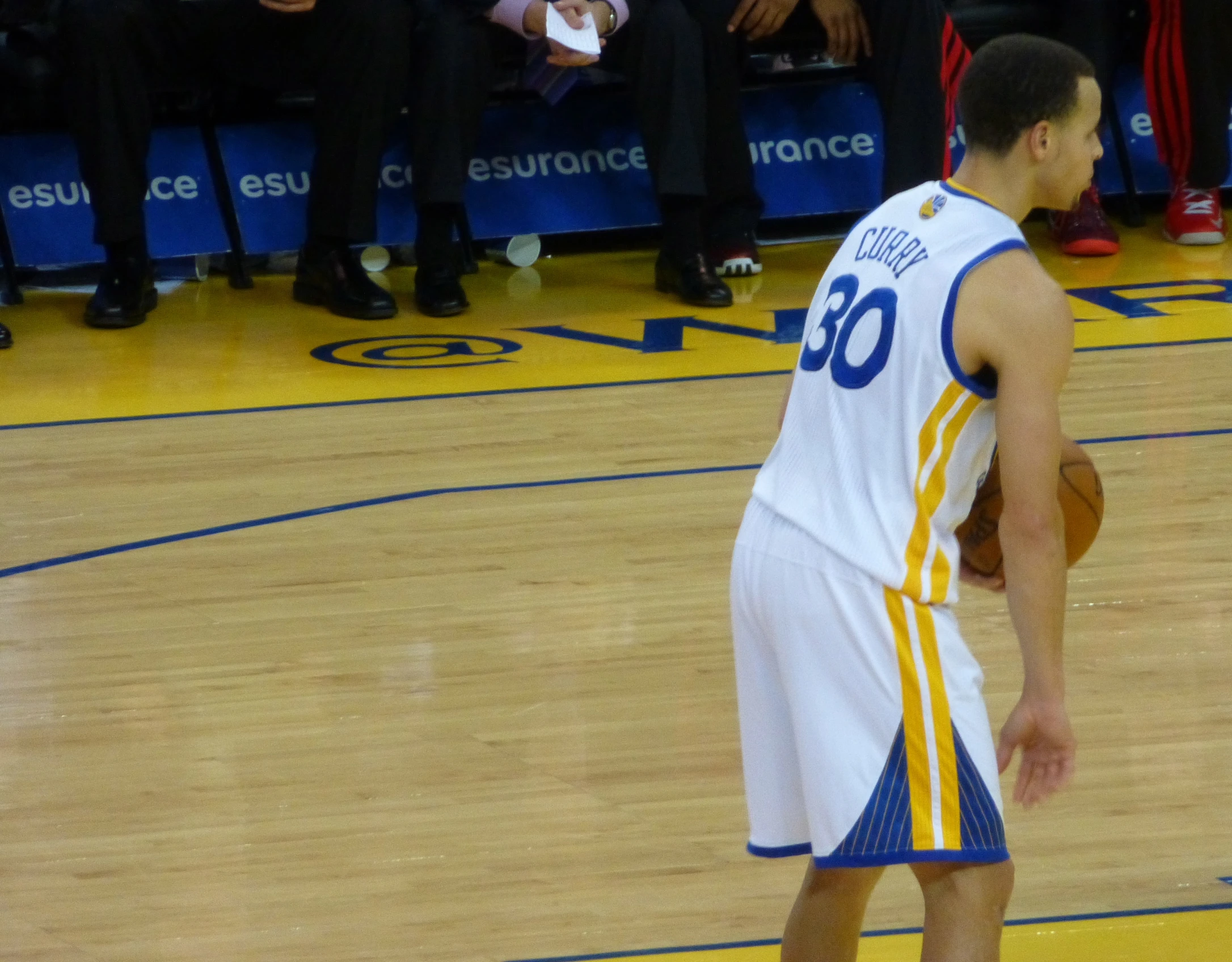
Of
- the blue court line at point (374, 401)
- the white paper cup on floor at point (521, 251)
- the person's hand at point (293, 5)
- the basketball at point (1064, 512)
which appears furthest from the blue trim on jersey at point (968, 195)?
the white paper cup on floor at point (521, 251)

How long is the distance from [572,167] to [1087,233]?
1.99 metres

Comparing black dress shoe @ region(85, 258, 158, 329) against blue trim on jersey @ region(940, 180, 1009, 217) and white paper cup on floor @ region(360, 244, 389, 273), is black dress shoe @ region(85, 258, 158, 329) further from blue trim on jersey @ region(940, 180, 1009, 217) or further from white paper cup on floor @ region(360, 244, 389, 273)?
blue trim on jersey @ region(940, 180, 1009, 217)

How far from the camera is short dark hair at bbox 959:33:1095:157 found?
198cm

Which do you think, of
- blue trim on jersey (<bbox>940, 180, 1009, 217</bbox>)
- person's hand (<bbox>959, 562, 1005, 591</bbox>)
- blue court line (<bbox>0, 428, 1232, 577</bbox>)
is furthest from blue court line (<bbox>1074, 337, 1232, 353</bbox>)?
blue trim on jersey (<bbox>940, 180, 1009, 217</bbox>)

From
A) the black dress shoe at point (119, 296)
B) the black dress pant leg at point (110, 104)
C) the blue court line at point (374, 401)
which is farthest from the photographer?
the black dress shoe at point (119, 296)

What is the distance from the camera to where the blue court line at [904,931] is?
2.39 m

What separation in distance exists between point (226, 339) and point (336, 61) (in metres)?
1.01

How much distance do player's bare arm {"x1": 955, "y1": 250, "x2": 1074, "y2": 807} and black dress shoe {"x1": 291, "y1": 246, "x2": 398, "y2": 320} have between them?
4.45m

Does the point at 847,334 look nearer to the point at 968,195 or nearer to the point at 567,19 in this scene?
the point at 968,195

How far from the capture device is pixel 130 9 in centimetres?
600

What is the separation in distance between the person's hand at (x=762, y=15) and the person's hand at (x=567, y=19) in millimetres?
580

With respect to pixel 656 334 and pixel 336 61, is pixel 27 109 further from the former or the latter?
pixel 656 334

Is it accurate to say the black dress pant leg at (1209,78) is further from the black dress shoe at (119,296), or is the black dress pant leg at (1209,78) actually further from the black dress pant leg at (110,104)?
the black dress shoe at (119,296)

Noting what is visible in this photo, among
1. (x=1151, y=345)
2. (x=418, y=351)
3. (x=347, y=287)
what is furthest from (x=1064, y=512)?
(x=347, y=287)
